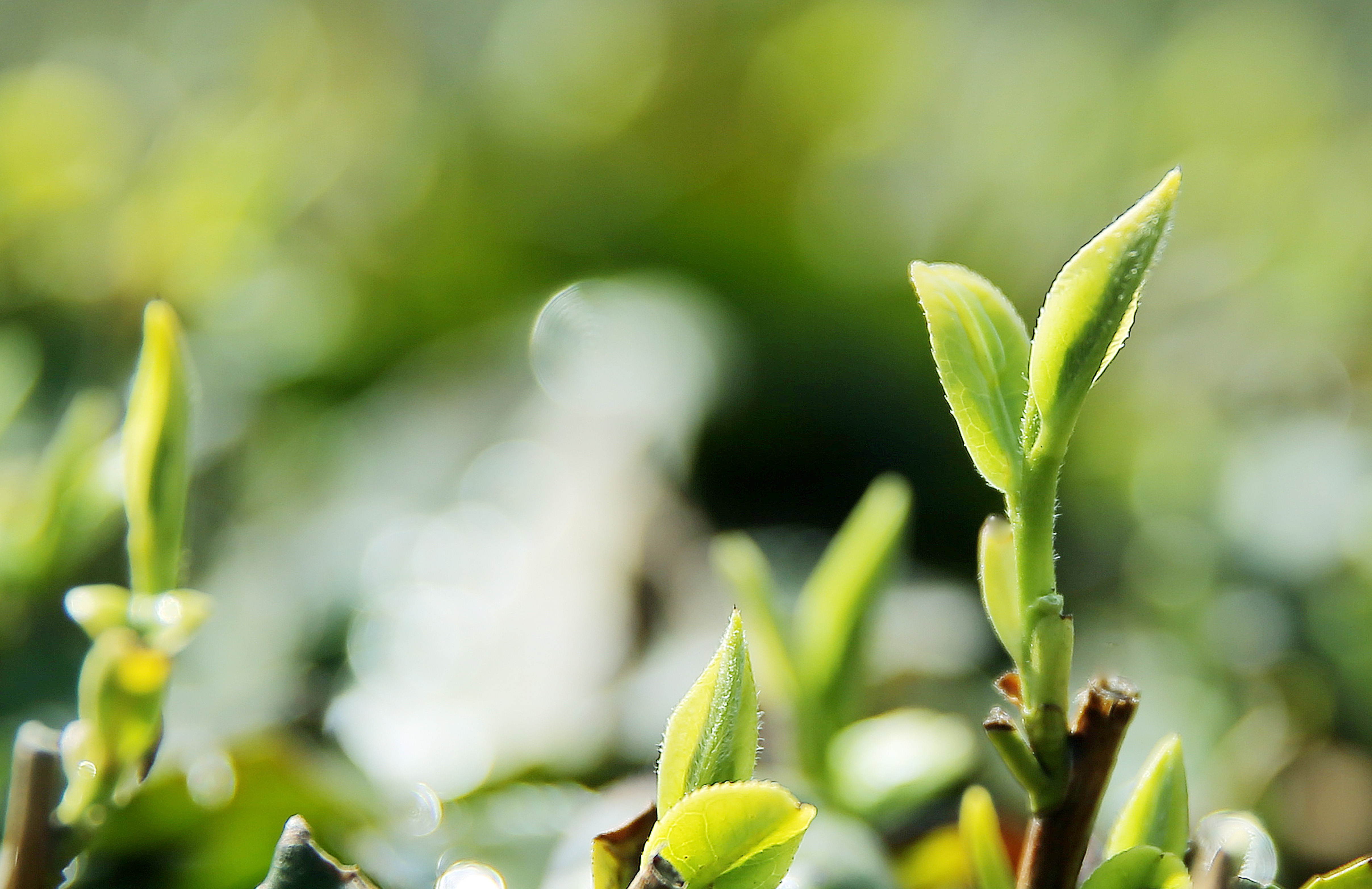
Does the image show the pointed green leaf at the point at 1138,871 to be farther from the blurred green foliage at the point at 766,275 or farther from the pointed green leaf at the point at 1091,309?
the blurred green foliage at the point at 766,275

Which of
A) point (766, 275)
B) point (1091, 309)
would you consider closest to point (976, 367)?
point (1091, 309)

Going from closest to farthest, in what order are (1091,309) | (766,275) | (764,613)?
1. (1091,309)
2. (764,613)
3. (766,275)

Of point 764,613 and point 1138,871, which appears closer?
point 1138,871

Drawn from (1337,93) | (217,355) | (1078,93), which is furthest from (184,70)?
(1337,93)

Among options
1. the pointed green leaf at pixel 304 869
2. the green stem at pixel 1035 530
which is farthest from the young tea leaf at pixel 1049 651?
the pointed green leaf at pixel 304 869

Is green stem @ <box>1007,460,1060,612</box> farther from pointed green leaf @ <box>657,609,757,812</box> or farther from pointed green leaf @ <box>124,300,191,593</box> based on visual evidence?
pointed green leaf @ <box>124,300,191,593</box>

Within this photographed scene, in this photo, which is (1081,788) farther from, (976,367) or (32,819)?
(32,819)
